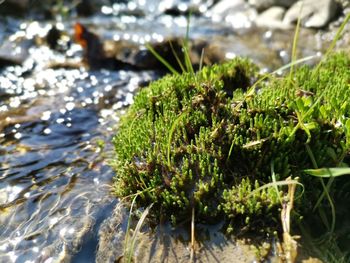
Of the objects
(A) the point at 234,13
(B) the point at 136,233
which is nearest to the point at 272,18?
(A) the point at 234,13

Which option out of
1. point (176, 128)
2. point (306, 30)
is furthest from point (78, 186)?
point (306, 30)

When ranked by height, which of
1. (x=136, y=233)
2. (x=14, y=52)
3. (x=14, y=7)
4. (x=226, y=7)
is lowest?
(x=136, y=233)

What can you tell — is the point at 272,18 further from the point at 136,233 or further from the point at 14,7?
the point at 136,233

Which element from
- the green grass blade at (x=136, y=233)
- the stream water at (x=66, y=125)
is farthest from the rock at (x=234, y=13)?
the green grass blade at (x=136, y=233)

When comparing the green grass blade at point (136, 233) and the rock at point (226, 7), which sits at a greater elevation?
the rock at point (226, 7)

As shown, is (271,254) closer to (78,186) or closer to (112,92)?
(78,186)

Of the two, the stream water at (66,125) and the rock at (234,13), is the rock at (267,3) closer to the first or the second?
the rock at (234,13)
